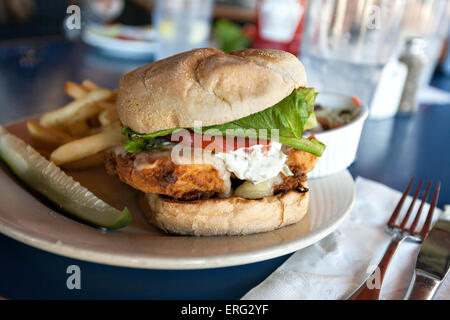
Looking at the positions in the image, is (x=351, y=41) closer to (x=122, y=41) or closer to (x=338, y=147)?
(x=338, y=147)

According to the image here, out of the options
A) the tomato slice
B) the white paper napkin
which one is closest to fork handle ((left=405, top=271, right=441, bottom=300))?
the white paper napkin

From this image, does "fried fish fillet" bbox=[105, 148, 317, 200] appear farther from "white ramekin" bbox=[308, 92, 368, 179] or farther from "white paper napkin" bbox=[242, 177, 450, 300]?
"white ramekin" bbox=[308, 92, 368, 179]

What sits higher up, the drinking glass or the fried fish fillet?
the drinking glass

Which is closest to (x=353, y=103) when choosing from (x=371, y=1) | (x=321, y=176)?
(x=321, y=176)

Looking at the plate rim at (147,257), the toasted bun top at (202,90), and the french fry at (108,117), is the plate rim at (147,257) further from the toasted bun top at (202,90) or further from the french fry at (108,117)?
the french fry at (108,117)

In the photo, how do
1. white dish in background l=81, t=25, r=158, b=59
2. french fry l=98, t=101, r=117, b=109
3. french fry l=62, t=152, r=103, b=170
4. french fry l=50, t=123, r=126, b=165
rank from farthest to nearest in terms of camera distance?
white dish in background l=81, t=25, r=158, b=59 → french fry l=98, t=101, r=117, b=109 → french fry l=62, t=152, r=103, b=170 → french fry l=50, t=123, r=126, b=165

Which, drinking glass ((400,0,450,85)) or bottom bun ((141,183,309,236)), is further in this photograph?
drinking glass ((400,0,450,85))
